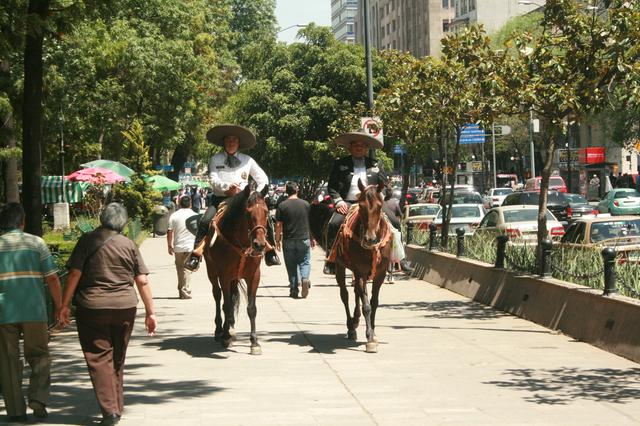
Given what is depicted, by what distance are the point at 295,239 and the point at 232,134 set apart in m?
6.67

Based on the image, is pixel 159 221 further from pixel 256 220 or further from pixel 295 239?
pixel 256 220

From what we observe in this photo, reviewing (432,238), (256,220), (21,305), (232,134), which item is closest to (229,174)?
(232,134)

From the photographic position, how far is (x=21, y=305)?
9195 millimetres

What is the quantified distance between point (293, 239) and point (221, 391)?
1019cm

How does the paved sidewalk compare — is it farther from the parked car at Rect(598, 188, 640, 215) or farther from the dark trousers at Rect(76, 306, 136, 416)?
the parked car at Rect(598, 188, 640, 215)

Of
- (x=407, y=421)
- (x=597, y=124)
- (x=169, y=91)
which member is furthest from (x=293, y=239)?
(x=597, y=124)

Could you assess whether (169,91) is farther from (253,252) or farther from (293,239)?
(253,252)

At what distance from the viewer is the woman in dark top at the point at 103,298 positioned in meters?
8.93

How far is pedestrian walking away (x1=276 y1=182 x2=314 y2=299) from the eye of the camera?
66.8ft

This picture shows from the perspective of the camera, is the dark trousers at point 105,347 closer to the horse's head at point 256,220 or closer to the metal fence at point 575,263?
the horse's head at point 256,220

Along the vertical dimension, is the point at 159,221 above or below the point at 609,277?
above

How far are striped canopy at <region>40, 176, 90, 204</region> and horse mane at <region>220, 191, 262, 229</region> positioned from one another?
132ft

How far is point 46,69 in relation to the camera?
3172 cm

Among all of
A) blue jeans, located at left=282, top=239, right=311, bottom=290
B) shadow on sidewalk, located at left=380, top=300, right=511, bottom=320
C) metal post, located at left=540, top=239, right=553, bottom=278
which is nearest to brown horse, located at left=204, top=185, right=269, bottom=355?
shadow on sidewalk, located at left=380, top=300, right=511, bottom=320
